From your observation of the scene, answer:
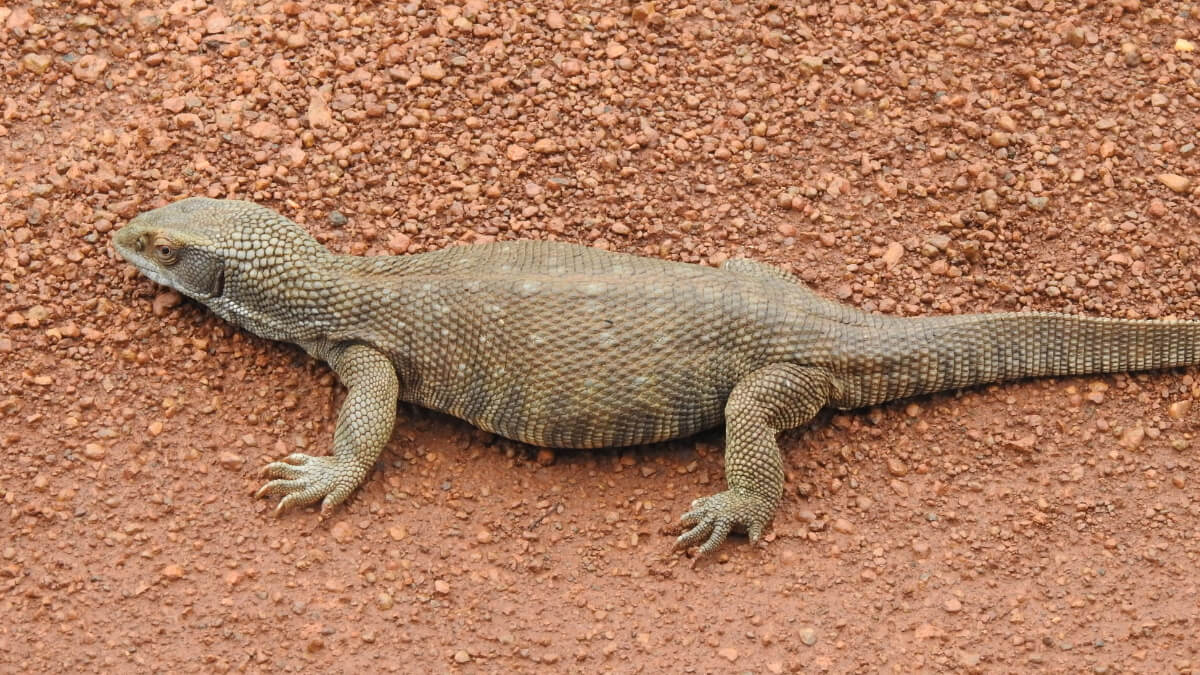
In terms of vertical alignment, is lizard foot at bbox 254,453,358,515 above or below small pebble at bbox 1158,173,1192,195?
below

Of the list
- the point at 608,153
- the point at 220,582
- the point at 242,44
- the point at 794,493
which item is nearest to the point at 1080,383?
the point at 794,493

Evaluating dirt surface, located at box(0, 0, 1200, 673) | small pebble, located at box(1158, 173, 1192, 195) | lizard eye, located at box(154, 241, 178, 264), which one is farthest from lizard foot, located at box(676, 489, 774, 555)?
small pebble, located at box(1158, 173, 1192, 195)

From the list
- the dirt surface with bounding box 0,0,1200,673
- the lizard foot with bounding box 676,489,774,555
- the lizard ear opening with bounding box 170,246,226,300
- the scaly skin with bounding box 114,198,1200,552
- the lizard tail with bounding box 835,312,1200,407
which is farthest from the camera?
the lizard ear opening with bounding box 170,246,226,300

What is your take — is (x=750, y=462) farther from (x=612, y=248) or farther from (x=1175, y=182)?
(x=1175, y=182)

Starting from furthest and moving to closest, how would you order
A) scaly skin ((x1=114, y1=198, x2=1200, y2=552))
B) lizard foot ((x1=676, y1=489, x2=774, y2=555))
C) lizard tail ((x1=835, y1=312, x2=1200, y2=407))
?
lizard tail ((x1=835, y1=312, x2=1200, y2=407)), scaly skin ((x1=114, y1=198, x2=1200, y2=552)), lizard foot ((x1=676, y1=489, x2=774, y2=555))

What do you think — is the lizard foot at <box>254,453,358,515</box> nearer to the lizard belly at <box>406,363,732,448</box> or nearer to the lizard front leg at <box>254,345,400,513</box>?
the lizard front leg at <box>254,345,400,513</box>

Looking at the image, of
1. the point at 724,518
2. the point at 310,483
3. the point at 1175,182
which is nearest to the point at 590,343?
the point at 724,518

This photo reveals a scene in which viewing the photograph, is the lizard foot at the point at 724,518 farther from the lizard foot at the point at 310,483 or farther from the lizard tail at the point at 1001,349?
the lizard foot at the point at 310,483
